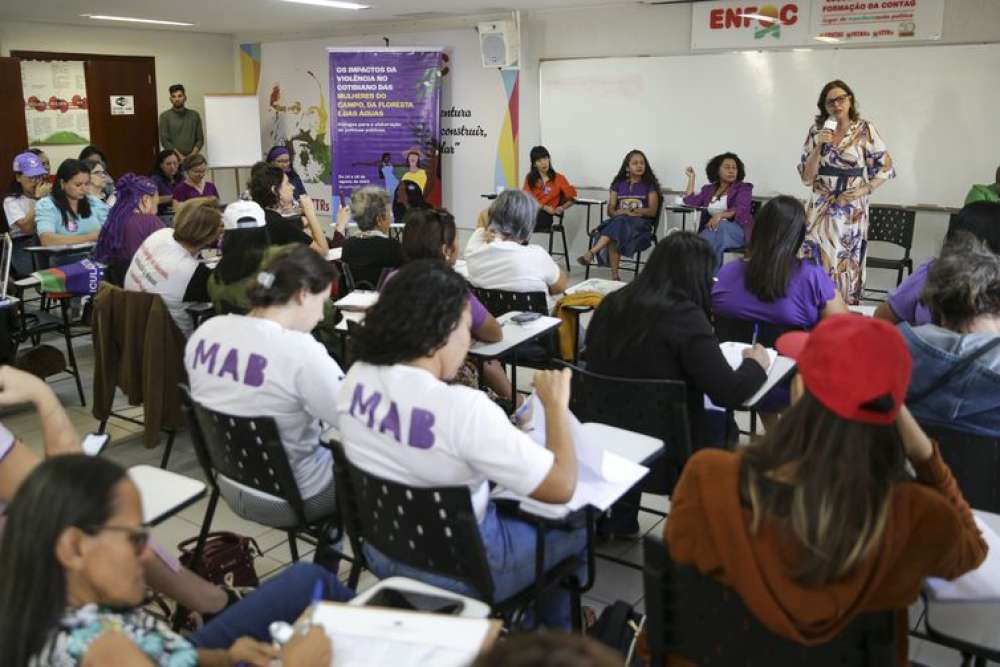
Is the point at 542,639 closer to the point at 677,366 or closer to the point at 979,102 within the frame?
the point at 677,366

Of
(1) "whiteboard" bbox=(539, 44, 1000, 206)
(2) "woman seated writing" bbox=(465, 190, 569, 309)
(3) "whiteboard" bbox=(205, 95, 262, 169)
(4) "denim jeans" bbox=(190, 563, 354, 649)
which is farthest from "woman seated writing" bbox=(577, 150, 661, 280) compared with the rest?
(4) "denim jeans" bbox=(190, 563, 354, 649)

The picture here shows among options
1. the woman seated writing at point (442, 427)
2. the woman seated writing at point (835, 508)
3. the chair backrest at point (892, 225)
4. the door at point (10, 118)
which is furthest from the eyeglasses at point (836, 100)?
the door at point (10, 118)

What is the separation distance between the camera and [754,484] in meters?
1.40

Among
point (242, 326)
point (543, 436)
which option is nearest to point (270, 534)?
point (242, 326)

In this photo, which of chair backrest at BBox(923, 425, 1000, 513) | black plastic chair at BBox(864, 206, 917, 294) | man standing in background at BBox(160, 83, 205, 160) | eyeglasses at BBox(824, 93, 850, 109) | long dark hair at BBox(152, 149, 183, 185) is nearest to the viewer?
chair backrest at BBox(923, 425, 1000, 513)

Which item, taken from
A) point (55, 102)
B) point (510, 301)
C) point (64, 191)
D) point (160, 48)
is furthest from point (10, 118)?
point (510, 301)

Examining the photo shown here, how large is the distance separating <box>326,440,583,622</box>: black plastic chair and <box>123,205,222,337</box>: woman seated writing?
2103mm

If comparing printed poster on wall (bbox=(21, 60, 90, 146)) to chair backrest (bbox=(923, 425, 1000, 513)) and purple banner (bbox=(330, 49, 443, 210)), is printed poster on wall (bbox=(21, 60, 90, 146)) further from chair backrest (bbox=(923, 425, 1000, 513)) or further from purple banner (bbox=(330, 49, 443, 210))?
chair backrest (bbox=(923, 425, 1000, 513))

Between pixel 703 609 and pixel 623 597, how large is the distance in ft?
4.43

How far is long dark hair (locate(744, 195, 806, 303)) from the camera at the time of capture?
324 centimetres

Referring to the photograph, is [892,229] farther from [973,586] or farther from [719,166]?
[973,586]

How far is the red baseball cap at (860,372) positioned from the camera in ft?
4.41

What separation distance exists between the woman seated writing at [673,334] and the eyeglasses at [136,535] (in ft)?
5.27

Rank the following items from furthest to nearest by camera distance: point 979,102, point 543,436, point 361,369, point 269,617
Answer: point 979,102 → point 543,436 → point 361,369 → point 269,617
